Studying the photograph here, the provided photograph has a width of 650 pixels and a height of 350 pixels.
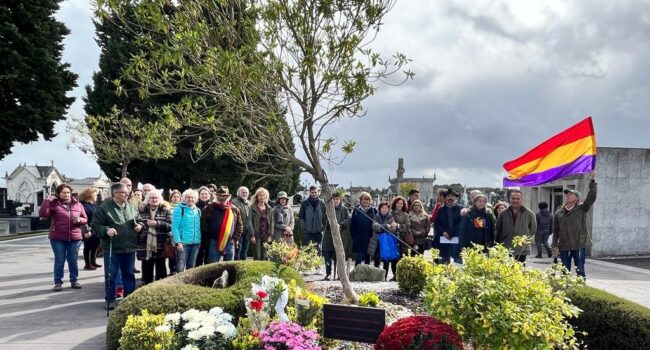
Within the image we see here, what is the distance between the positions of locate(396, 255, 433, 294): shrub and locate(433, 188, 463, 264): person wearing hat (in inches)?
100

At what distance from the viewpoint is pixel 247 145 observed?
23.7 ft

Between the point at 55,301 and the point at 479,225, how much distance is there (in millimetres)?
7875

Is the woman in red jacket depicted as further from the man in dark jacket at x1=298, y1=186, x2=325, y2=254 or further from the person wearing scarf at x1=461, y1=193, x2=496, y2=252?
the person wearing scarf at x1=461, y1=193, x2=496, y2=252

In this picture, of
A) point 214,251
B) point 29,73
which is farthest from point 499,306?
point 29,73

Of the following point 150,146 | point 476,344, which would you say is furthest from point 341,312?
point 150,146

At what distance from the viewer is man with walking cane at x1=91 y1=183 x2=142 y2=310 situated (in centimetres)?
778

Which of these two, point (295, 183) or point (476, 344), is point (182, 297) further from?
point (295, 183)

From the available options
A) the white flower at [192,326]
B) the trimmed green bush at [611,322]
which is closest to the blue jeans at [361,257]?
the trimmed green bush at [611,322]

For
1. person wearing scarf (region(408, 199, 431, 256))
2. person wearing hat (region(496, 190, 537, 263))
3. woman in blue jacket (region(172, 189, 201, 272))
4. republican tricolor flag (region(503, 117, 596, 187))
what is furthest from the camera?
person wearing scarf (region(408, 199, 431, 256))

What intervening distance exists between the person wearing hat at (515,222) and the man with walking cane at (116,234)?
6.48 m

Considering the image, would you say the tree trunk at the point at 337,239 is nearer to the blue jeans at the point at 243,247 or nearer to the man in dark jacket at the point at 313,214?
the man in dark jacket at the point at 313,214

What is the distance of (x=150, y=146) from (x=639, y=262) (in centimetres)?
1645

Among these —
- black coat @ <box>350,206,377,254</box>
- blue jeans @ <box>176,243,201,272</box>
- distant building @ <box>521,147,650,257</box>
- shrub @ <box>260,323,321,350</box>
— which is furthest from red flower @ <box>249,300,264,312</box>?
distant building @ <box>521,147,650,257</box>

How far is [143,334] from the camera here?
4.94 m
